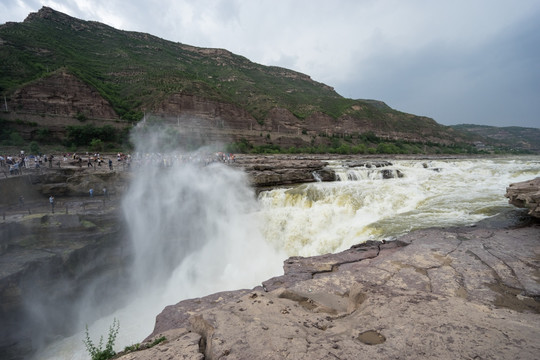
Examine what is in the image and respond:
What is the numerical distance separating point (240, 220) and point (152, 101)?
42.9 m

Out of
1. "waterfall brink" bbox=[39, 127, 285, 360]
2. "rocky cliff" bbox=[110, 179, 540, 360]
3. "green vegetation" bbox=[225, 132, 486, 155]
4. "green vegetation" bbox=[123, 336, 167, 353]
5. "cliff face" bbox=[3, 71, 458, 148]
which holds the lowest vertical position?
"waterfall brink" bbox=[39, 127, 285, 360]

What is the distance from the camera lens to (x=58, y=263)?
11.0 metres

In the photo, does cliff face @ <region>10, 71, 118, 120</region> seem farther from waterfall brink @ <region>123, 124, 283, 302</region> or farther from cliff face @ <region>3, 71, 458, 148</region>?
waterfall brink @ <region>123, 124, 283, 302</region>

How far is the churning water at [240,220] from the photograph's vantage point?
1019 cm

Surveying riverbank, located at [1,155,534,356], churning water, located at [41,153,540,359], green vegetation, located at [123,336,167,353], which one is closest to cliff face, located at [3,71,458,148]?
riverbank, located at [1,155,534,356]

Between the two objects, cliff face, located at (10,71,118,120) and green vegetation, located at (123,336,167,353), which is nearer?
green vegetation, located at (123,336,167,353)

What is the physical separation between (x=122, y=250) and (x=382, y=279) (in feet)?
42.4

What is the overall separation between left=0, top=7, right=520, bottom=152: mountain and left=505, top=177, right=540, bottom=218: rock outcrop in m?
39.5

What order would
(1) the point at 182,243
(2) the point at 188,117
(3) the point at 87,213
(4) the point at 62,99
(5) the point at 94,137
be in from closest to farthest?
(3) the point at 87,213 → (1) the point at 182,243 → (5) the point at 94,137 → (4) the point at 62,99 → (2) the point at 188,117

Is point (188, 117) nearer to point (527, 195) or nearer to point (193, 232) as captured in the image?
point (193, 232)

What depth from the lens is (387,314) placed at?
3064 mm

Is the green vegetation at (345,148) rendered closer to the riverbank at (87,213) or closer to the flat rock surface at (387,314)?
the riverbank at (87,213)

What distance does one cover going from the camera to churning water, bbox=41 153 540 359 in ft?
33.4

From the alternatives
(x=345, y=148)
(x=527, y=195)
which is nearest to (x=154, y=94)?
(x=345, y=148)
